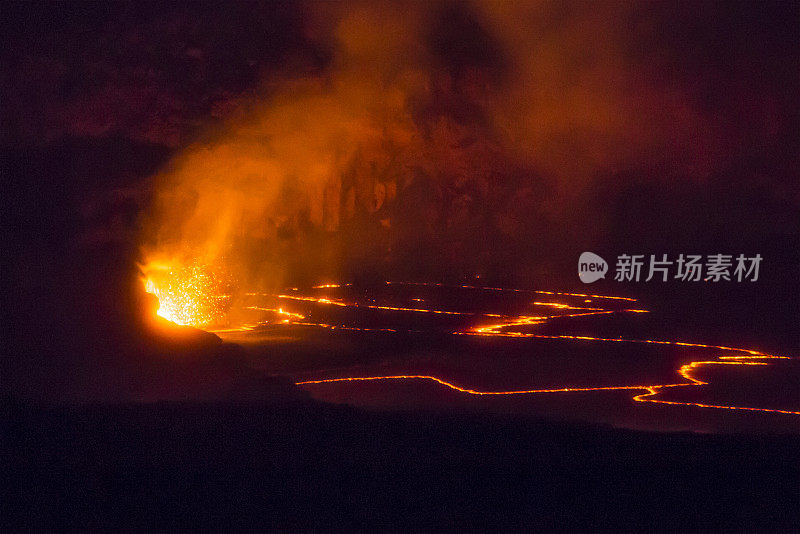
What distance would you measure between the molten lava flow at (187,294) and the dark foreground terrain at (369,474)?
373cm

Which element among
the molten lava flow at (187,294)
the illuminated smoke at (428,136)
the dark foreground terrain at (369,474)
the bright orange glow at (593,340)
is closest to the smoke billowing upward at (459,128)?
the illuminated smoke at (428,136)

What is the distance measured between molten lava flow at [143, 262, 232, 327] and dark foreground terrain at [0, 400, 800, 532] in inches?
147

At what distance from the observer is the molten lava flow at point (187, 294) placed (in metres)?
8.05

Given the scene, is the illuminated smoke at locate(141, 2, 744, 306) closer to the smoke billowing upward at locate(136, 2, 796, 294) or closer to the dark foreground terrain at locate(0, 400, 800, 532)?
the smoke billowing upward at locate(136, 2, 796, 294)

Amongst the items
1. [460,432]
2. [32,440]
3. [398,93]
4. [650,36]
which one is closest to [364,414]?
[460,432]

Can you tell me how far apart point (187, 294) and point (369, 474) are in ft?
17.9

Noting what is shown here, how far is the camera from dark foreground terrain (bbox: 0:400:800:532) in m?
3.22

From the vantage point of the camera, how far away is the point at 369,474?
142 inches

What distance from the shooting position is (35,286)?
5102mm

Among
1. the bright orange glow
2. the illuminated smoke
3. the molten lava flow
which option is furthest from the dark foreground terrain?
the molten lava flow

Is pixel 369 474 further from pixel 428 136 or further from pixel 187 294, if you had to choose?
pixel 428 136

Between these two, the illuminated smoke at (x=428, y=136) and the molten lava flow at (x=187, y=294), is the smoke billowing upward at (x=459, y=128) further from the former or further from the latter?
the molten lava flow at (x=187, y=294)

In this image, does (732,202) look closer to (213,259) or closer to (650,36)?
(650,36)

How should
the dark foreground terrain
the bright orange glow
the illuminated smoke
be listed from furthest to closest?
the illuminated smoke
the bright orange glow
the dark foreground terrain
